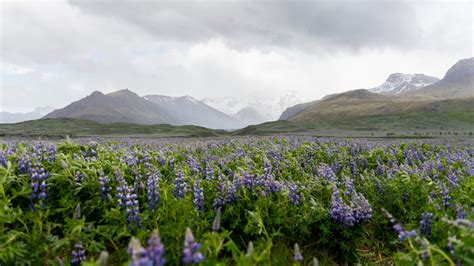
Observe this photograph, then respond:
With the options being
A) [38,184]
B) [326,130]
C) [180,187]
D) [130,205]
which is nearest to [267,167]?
[180,187]

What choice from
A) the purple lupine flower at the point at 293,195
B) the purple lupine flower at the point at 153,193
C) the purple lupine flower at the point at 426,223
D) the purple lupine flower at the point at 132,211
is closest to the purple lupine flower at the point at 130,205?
the purple lupine flower at the point at 132,211

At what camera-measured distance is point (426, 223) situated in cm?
362

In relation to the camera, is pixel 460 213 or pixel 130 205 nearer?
pixel 460 213

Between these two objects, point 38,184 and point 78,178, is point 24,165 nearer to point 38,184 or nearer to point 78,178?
point 38,184

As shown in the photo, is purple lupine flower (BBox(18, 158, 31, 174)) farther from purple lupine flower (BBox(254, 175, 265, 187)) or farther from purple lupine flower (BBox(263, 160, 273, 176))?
purple lupine flower (BBox(263, 160, 273, 176))

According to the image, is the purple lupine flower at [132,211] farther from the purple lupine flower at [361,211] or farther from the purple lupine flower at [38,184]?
the purple lupine flower at [361,211]

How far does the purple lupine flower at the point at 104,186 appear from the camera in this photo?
13.7 ft

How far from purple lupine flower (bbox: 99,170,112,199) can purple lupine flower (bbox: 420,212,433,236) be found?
345 centimetres

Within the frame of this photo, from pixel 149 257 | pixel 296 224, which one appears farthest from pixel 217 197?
pixel 149 257

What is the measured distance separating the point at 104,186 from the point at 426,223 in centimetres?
368

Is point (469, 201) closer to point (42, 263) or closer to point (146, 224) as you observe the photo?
point (146, 224)

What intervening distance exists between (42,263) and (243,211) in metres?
2.31

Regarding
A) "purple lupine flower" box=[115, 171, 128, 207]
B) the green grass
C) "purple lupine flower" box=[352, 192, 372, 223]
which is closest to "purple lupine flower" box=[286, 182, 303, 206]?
"purple lupine flower" box=[352, 192, 372, 223]

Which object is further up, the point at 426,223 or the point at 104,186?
the point at 104,186
